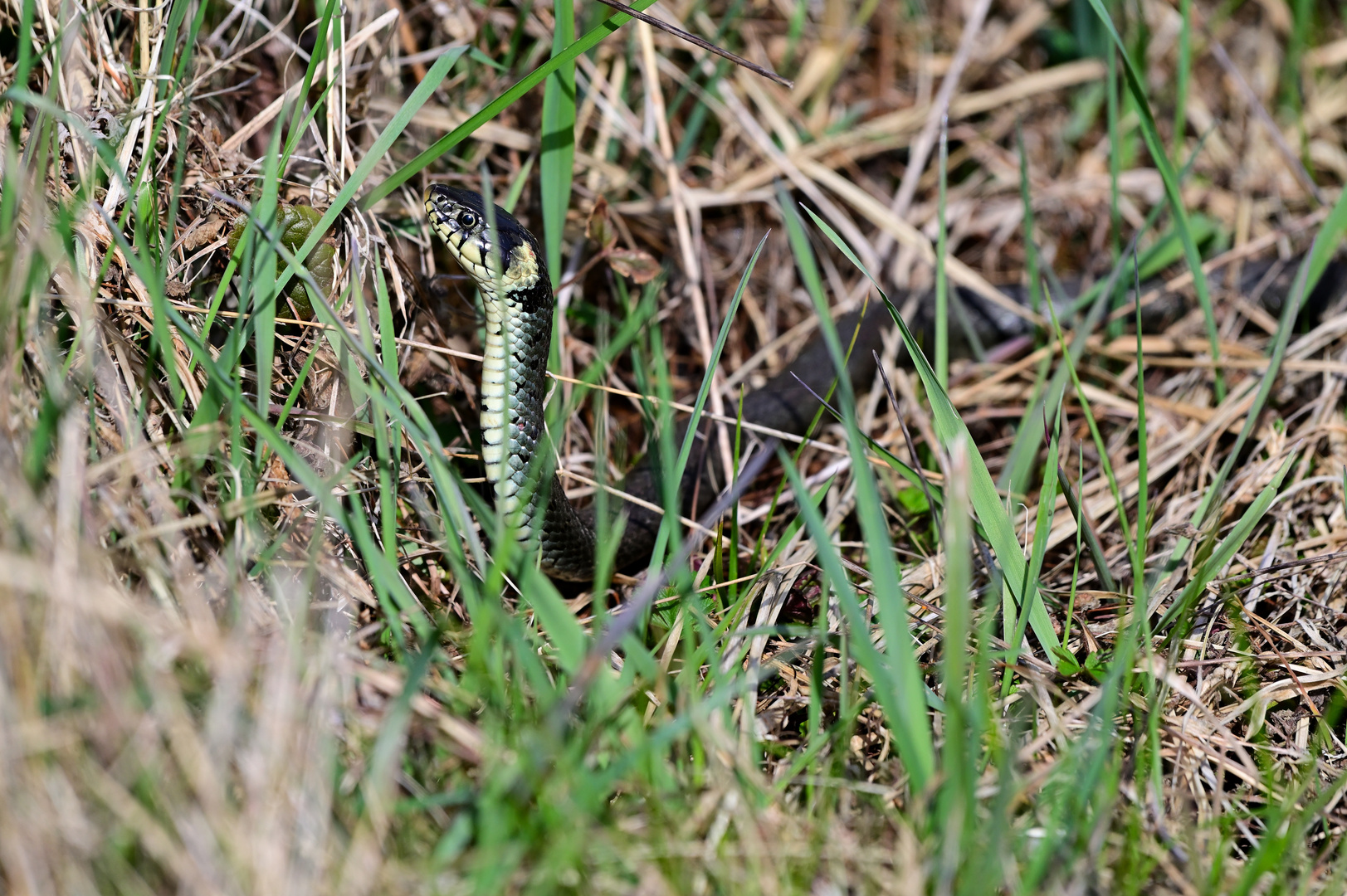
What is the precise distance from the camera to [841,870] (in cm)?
174

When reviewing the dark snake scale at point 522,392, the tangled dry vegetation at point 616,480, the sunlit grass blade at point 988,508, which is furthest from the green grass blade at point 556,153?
the sunlit grass blade at point 988,508

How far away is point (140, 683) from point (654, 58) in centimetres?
295

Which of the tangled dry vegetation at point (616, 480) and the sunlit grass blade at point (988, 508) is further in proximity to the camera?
the sunlit grass blade at point (988, 508)

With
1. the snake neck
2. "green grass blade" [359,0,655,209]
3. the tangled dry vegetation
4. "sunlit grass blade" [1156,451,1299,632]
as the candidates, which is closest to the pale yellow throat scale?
the snake neck

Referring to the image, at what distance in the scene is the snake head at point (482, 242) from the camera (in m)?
2.92

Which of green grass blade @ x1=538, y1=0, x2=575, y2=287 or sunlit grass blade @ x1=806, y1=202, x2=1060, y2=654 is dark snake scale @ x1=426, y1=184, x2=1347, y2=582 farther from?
sunlit grass blade @ x1=806, y1=202, x2=1060, y2=654

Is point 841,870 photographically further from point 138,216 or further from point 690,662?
point 138,216

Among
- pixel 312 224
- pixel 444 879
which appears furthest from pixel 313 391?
pixel 444 879

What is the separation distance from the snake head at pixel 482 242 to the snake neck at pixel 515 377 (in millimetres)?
27

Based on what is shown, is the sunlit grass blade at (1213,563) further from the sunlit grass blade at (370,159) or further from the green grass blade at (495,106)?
the sunlit grass blade at (370,159)

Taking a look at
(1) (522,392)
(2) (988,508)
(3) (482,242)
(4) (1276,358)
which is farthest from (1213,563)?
(3) (482,242)

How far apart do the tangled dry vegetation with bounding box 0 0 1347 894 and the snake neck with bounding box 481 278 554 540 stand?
14 cm

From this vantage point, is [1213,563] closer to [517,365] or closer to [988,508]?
[988,508]

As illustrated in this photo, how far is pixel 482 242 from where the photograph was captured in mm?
2951
